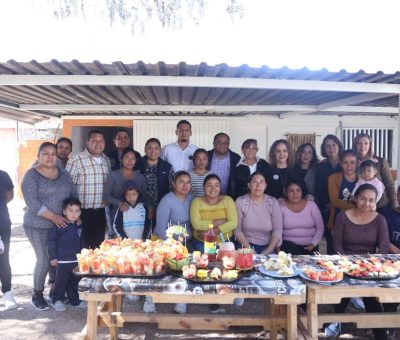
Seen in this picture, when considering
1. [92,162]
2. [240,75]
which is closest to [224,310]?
[92,162]

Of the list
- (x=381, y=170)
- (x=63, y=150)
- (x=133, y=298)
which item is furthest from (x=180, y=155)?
(x=381, y=170)

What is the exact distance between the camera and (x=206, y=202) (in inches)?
180

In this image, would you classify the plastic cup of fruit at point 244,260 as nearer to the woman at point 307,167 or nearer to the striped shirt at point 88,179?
the woman at point 307,167

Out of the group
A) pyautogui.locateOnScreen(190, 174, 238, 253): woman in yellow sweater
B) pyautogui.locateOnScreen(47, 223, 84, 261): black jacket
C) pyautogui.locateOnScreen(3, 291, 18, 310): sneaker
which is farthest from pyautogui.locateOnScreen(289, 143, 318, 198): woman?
Result: pyautogui.locateOnScreen(3, 291, 18, 310): sneaker

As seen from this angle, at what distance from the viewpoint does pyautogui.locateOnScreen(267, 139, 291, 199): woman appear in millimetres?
5035

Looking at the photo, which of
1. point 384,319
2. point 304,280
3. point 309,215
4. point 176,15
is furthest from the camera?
point 176,15

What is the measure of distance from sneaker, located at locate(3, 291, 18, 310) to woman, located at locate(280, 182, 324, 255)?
320cm

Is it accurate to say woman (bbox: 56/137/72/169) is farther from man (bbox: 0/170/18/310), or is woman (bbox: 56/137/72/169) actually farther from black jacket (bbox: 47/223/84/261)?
black jacket (bbox: 47/223/84/261)

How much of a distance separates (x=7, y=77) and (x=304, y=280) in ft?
12.6

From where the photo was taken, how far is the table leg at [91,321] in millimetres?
3309

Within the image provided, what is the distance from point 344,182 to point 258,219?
45.0 inches

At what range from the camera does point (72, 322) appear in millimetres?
4355

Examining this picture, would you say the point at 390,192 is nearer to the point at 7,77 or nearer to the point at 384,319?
the point at 384,319

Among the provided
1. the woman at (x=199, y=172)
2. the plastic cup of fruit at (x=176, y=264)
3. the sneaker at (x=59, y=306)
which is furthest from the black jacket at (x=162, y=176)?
the plastic cup of fruit at (x=176, y=264)
